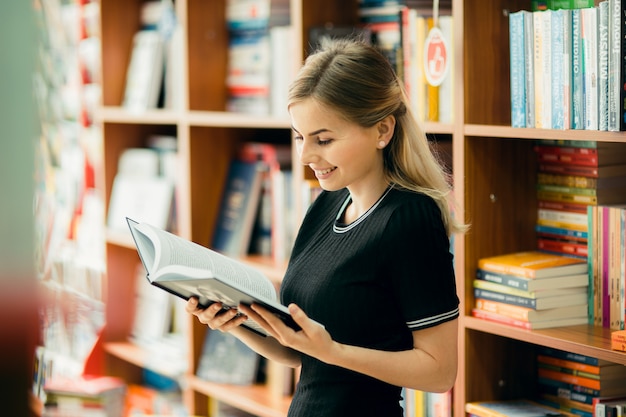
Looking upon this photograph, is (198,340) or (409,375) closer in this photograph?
(409,375)

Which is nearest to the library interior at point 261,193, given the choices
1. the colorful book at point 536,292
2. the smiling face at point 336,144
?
the colorful book at point 536,292

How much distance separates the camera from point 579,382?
5.49 feet

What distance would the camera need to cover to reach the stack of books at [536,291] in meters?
1.56

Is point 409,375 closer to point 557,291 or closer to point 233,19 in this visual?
point 557,291

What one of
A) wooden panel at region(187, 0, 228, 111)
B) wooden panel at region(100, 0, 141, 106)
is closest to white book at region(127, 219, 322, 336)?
wooden panel at region(187, 0, 228, 111)

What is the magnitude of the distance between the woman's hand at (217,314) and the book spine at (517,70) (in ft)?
2.34

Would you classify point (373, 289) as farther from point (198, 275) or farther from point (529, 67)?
point (529, 67)

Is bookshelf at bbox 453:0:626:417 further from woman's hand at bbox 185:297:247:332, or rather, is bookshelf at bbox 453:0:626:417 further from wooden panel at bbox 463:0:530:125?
A: woman's hand at bbox 185:297:247:332

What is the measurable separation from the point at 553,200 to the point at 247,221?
992 millimetres

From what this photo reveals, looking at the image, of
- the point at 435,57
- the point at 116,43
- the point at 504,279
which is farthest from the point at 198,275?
the point at 116,43

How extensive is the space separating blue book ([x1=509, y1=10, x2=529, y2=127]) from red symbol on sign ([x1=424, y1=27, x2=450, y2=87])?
0.52 feet

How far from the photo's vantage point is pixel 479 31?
1625mm

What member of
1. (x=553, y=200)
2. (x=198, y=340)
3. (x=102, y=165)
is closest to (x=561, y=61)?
(x=553, y=200)

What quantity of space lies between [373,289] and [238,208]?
1238 mm
